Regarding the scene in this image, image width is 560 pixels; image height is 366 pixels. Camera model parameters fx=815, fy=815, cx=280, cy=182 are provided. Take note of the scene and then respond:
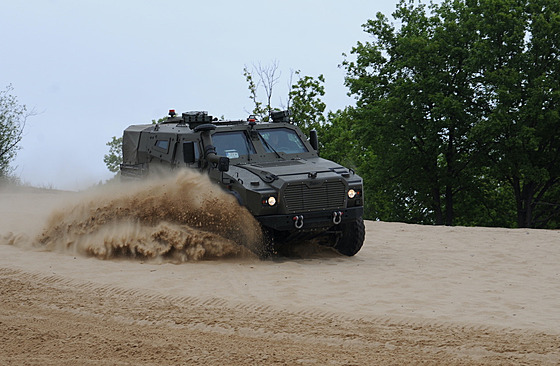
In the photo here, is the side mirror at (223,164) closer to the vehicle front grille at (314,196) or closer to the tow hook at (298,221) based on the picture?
the vehicle front grille at (314,196)

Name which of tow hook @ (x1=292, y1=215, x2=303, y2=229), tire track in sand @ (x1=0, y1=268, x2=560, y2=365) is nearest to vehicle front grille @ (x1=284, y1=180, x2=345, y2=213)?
tow hook @ (x1=292, y1=215, x2=303, y2=229)

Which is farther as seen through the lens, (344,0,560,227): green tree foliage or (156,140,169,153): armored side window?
(344,0,560,227): green tree foliage

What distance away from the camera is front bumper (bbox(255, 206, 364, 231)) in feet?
37.8

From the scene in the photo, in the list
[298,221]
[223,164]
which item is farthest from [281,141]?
[298,221]

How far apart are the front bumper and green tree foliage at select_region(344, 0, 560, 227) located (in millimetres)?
21940

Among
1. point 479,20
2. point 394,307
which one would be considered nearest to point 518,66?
point 479,20

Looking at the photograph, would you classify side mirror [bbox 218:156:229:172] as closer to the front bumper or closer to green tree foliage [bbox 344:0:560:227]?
the front bumper

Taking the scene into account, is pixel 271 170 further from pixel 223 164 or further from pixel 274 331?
pixel 274 331

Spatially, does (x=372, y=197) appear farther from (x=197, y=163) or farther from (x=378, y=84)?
(x=197, y=163)

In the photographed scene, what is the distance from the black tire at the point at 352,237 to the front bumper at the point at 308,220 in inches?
21.9

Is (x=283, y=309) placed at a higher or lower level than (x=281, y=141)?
lower

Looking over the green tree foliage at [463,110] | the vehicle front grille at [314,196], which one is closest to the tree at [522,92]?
the green tree foliage at [463,110]

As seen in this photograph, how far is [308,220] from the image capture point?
11672mm

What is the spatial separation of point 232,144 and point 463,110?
23.3 metres
